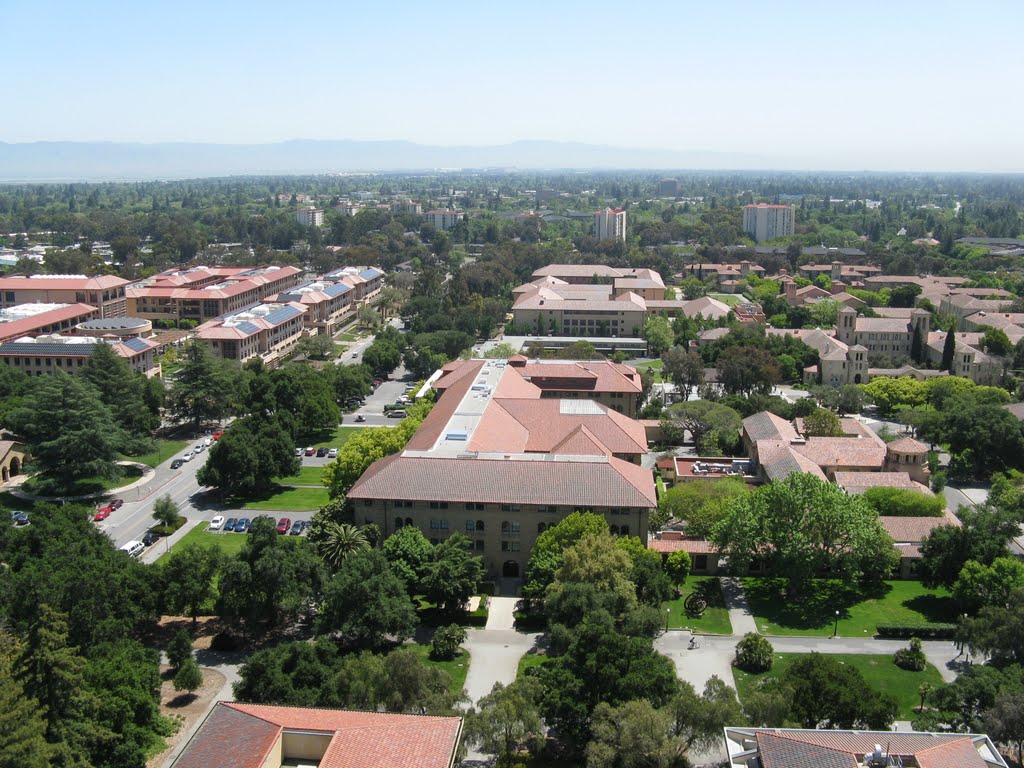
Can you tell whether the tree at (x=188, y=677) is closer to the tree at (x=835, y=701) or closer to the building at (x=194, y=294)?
the tree at (x=835, y=701)

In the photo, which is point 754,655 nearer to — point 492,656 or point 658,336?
point 492,656

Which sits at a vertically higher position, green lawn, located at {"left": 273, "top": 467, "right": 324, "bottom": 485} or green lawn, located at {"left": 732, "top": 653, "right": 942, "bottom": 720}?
green lawn, located at {"left": 732, "top": 653, "right": 942, "bottom": 720}

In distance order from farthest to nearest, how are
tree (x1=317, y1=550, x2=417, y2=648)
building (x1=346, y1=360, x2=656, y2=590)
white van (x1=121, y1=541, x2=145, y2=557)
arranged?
white van (x1=121, y1=541, x2=145, y2=557)
building (x1=346, y1=360, x2=656, y2=590)
tree (x1=317, y1=550, x2=417, y2=648)

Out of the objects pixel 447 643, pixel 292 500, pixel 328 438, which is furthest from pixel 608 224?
pixel 447 643

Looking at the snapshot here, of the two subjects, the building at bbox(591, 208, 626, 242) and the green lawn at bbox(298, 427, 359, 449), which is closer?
the green lawn at bbox(298, 427, 359, 449)

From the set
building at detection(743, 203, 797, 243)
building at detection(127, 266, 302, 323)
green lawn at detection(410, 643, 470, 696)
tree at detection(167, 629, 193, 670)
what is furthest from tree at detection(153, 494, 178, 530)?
building at detection(743, 203, 797, 243)

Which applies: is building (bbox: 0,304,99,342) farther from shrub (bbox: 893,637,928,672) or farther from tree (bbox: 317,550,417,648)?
shrub (bbox: 893,637,928,672)
